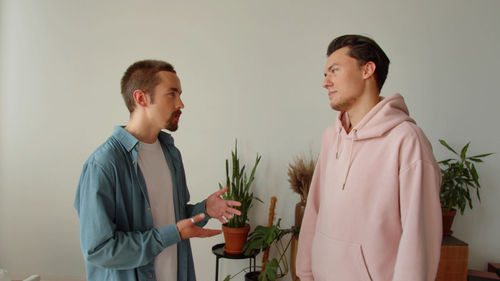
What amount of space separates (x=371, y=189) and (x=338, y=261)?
1.07ft

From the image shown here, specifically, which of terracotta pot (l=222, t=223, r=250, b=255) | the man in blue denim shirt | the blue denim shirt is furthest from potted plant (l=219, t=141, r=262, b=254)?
the blue denim shirt

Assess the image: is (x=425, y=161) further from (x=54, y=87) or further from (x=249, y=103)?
(x=54, y=87)

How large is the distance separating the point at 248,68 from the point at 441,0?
171 cm

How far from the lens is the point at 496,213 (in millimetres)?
2586

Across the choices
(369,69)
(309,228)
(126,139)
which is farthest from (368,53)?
(126,139)

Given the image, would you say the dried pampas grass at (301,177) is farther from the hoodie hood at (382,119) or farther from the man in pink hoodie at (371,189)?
the hoodie hood at (382,119)

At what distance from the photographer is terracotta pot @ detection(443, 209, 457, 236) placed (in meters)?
2.38

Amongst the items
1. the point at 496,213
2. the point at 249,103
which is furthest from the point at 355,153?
the point at 496,213

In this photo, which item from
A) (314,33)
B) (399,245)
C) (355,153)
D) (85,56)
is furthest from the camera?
(85,56)

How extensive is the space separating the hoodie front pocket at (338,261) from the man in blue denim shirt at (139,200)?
48cm

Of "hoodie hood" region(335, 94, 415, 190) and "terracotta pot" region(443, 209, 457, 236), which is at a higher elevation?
"hoodie hood" region(335, 94, 415, 190)

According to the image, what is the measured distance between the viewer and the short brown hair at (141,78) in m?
1.48

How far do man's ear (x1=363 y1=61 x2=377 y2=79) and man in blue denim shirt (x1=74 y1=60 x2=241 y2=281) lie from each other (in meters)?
0.87

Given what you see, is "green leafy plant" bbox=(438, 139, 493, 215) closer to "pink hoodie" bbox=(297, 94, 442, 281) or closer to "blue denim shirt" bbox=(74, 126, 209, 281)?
"pink hoodie" bbox=(297, 94, 442, 281)
